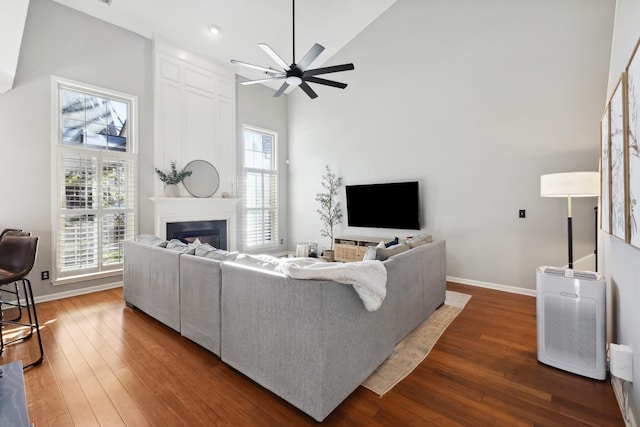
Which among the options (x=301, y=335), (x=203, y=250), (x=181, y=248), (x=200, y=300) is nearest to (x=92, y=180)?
(x=181, y=248)

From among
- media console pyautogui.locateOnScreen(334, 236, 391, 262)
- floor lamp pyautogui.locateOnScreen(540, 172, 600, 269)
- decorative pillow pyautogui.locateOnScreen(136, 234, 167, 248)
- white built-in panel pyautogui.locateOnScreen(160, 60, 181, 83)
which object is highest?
white built-in panel pyautogui.locateOnScreen(160, 60, 181, 83)

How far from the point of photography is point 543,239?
370cm

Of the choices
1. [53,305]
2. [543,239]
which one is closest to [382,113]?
[543,239]

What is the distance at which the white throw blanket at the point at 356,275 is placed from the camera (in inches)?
63.2

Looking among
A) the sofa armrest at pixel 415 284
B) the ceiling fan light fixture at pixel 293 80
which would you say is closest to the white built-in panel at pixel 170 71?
the ceiling fan light fixture at pixel 293 80

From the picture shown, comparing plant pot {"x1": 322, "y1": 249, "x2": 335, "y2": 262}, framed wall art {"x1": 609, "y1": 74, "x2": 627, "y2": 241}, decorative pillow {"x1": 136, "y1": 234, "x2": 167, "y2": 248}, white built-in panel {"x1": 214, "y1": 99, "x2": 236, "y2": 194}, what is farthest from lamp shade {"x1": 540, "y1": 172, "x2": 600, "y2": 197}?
white built-in panel {"x1": 214, "y1": 99, "x2": 236, "y2": 194}

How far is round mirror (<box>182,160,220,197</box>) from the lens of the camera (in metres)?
5.05

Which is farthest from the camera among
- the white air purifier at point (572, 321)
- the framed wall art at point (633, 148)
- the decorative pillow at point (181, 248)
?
the decorative pillow at point (181, 248)

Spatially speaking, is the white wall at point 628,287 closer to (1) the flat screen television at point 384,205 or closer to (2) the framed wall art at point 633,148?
(2) the framed wall art at point 633,148

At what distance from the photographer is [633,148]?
1.36 m

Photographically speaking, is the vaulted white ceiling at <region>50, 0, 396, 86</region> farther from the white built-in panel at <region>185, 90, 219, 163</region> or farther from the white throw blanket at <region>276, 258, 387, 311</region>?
the white throw blanket at <region>276, 258, 387, 311</region>

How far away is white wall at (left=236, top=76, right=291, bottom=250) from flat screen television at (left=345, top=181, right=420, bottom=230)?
73.7 inches

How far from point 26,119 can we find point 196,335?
3581 mm

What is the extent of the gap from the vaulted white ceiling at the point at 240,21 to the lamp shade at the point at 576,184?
165 inches
